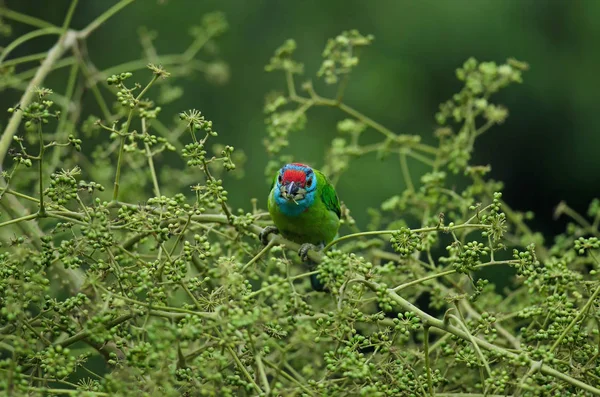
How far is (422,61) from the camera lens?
8.62 m

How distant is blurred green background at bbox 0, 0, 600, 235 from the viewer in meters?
8.27

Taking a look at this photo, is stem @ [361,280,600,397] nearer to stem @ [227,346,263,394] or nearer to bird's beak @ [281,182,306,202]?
stem @ [227,346,263,394]

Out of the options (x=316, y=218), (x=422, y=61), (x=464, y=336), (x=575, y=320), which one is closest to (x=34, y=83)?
(x=316, y=218)

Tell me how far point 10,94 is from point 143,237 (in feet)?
17.6

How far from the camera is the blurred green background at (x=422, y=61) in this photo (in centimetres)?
827

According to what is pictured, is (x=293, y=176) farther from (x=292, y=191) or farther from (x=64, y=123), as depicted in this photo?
(x=64, y=123)

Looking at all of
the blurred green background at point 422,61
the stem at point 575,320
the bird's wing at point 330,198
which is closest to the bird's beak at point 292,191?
the bird's wing at point 330,198

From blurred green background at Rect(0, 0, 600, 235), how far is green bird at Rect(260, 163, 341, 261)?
491cm

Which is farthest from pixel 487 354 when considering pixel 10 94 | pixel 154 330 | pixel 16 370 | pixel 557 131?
pixel 557 131

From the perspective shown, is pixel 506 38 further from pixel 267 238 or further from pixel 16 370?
pixel 16 370

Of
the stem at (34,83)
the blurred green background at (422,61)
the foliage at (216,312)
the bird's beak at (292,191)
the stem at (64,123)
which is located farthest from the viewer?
the blurred green background at (422,61)

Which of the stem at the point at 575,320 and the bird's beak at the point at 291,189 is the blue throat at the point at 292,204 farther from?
the stem at the point at 575,320

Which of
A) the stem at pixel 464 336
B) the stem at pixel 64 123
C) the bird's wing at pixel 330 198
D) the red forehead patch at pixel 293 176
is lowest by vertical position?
the stem at pixel 464 336

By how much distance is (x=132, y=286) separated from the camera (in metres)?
1.94
